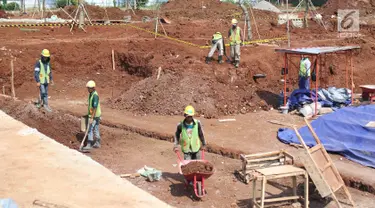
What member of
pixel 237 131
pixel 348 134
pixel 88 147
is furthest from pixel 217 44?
pixel 88 147

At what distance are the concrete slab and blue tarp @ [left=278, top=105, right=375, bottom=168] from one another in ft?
18.6

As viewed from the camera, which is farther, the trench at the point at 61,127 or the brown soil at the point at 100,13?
the brown soil at the point at 100,13

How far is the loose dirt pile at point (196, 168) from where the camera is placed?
28.1 feet

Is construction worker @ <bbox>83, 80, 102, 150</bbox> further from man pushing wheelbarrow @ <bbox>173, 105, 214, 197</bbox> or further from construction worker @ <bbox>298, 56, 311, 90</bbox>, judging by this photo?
construction worker @ <bbox>298, 56, 311, 90</bbox>

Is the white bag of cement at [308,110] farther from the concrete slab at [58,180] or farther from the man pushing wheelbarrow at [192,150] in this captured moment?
the concrete slab at [58,180]

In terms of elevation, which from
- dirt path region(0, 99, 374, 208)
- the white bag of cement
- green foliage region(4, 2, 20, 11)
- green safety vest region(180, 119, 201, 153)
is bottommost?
dirt path region(0, 99, 374, 208)

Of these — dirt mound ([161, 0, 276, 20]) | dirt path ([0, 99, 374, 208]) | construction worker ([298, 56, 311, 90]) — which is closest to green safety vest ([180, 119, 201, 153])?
dirt path ([0, 99, 374, 208])

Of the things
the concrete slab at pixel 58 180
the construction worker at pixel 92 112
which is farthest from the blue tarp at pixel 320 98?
the concrete slab at pixel 58 180

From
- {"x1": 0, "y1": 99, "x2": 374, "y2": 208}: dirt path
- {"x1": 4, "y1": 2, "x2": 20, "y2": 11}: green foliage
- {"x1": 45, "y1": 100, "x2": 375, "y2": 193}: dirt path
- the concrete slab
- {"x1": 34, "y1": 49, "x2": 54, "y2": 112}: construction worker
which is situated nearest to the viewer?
the concrete slab

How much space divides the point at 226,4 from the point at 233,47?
31578 mm

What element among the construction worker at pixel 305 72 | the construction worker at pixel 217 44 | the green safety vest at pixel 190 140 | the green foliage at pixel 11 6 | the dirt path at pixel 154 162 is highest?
the green foliage at pixel 11 6

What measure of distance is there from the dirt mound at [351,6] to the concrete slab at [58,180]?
39843mm

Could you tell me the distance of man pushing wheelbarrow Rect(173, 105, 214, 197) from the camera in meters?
8.62

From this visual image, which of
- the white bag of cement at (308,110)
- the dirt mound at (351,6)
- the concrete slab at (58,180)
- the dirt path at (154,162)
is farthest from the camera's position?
the dirt mound at (351,6)
